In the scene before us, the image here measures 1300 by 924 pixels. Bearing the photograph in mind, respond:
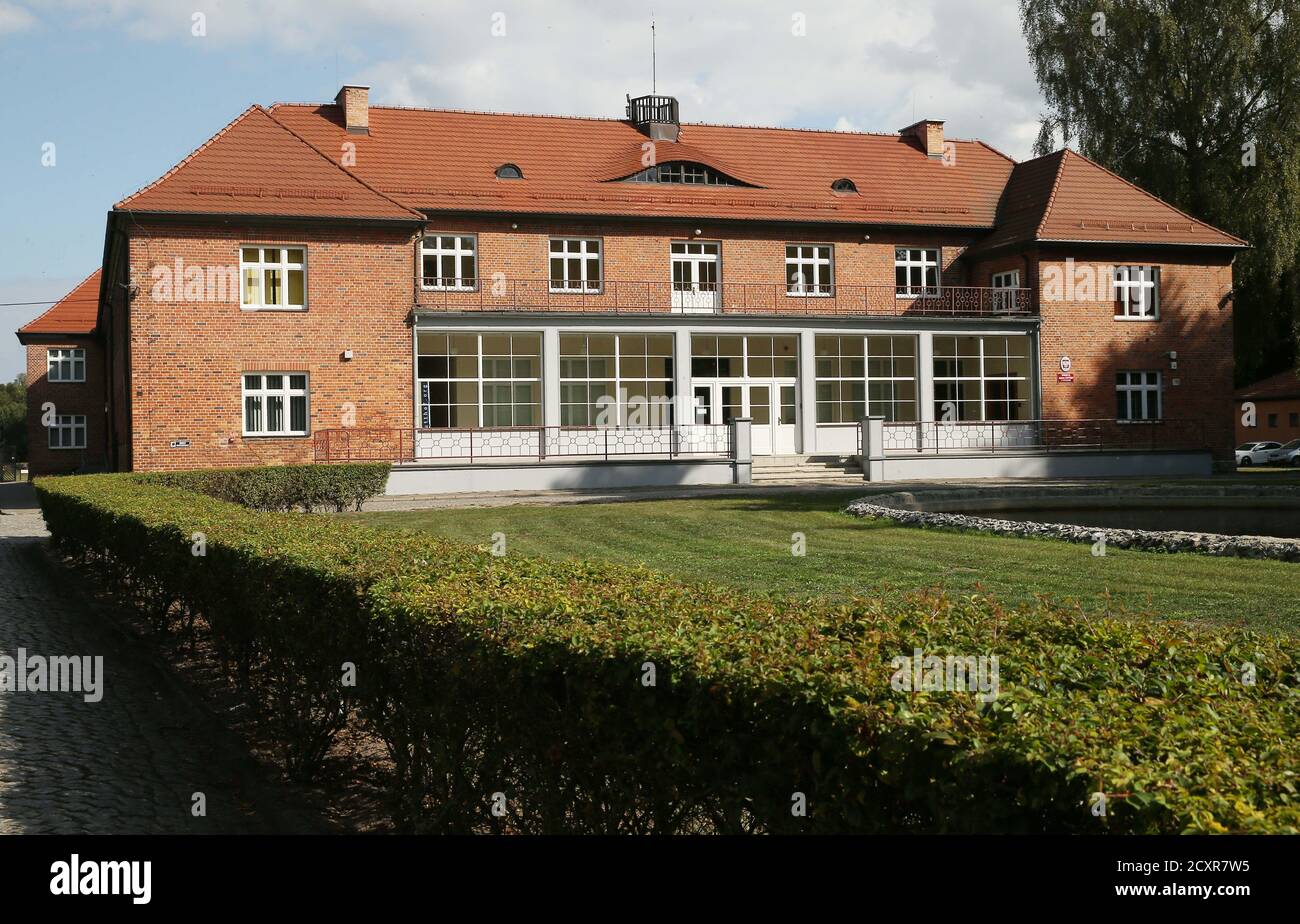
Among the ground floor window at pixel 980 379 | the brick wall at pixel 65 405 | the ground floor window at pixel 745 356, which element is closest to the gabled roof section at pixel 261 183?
the ground floor window at pixel 745 356

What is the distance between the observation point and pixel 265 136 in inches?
1203

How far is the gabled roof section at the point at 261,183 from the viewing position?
28844 millimetres

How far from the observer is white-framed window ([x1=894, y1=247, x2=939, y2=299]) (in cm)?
3725

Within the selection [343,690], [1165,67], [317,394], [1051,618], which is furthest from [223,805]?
[1165,67]

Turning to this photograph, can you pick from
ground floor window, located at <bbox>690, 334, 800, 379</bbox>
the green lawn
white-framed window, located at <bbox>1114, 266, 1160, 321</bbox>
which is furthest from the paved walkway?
white-framed window, located at <bbox>1114, 266, 1160, 321</bbox>

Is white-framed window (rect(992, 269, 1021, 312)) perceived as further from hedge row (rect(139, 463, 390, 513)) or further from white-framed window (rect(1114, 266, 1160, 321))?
hedge row (rect(139, 463, 390, 513))

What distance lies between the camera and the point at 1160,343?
36.2m

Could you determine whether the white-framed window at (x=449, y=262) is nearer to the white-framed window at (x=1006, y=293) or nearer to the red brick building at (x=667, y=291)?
the red brick building at (x=667, y=291)

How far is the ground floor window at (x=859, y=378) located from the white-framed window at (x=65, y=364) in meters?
31.1

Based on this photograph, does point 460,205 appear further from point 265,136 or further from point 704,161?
point 704,161

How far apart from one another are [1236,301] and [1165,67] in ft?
29.5

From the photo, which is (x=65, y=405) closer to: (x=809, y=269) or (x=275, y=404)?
(x=275, y=404)

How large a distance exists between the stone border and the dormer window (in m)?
18.5

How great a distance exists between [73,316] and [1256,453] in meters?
51.2
